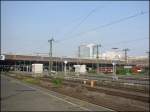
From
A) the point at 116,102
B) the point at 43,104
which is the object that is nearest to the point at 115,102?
the point at 116,102

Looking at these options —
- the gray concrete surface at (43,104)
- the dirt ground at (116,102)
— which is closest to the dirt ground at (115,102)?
the dirt ground at (116,102)

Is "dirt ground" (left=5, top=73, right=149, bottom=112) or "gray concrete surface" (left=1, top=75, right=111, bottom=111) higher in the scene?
"gray concrete surface" (left=1, top=75, right=111, bottom=111)

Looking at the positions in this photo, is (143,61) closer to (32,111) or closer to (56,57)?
(56,57)

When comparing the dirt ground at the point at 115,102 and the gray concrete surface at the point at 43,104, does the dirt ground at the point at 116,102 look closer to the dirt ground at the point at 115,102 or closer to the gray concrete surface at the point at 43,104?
the dirt ground at the point at 115,102

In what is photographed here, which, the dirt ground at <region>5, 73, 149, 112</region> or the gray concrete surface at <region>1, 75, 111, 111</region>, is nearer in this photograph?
the gray concrete surface at <region>1, 75, 111, 111</region>

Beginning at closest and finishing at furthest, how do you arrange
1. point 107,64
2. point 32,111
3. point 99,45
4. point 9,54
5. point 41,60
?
point 32,111 < point 99,45 < point 9,54 < point 41,60 < point 107,64

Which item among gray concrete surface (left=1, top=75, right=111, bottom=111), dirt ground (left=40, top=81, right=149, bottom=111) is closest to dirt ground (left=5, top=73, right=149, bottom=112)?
dirt ground (left=40, top=81, right=149, bottom=111)

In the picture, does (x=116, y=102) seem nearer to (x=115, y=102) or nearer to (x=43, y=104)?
(x=115, y=102)

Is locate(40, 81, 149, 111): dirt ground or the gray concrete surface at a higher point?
the gray concrete surface

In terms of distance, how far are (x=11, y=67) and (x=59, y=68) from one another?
27.5m

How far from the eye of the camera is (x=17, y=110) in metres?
16.3

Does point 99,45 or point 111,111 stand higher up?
point 99,45

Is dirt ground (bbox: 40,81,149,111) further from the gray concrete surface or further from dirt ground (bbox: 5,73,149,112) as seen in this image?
the gray concrete surface

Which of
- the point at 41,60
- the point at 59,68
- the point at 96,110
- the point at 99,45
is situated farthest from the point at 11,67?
the point at 96,110
